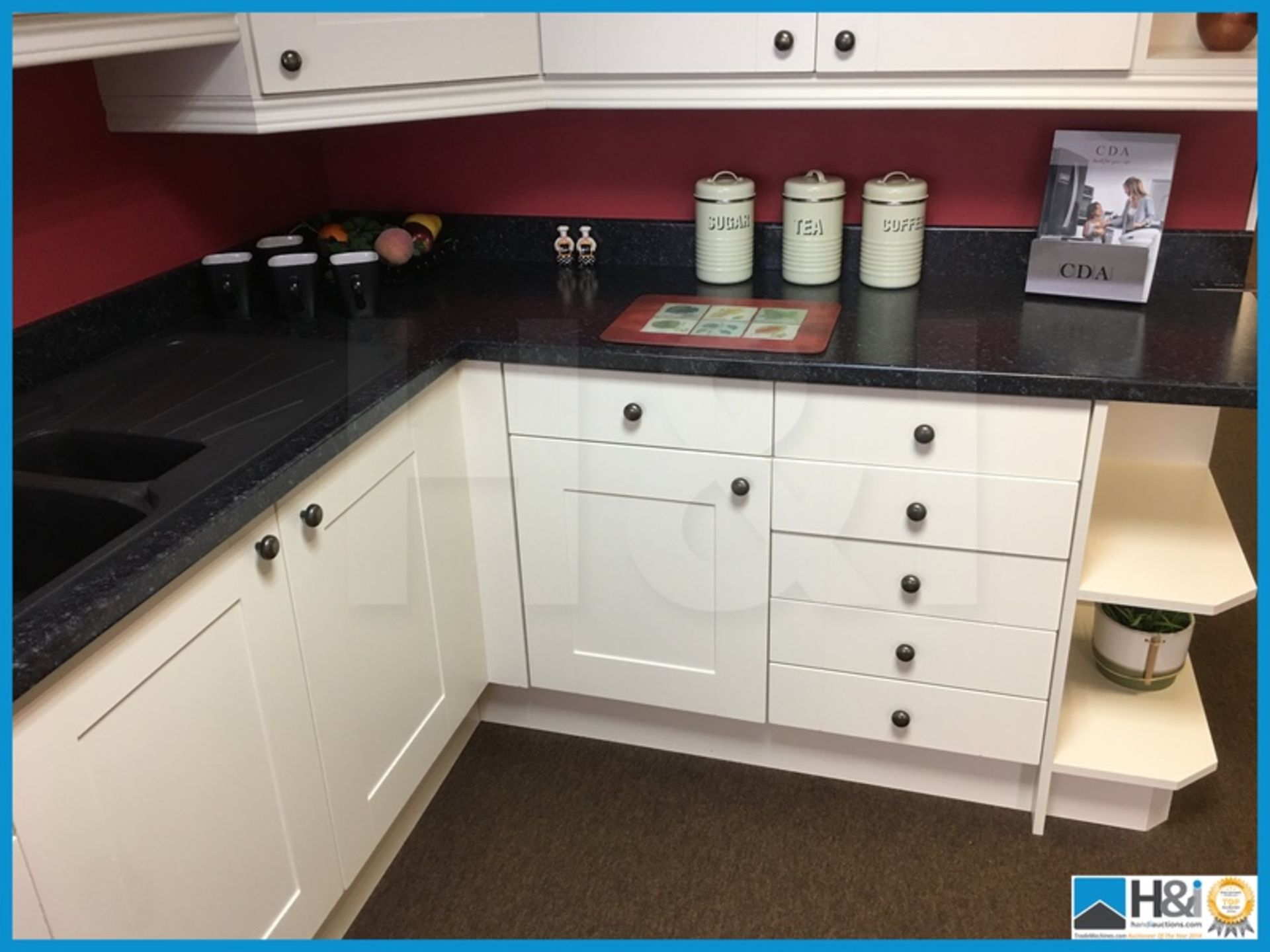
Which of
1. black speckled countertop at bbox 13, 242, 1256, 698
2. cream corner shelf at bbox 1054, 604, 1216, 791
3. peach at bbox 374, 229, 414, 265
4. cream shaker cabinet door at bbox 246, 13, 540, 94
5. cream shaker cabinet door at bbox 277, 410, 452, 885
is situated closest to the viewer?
black speckled countertop at bbox 13, 242, 1256, 698

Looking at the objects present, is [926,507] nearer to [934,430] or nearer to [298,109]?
[934,430]

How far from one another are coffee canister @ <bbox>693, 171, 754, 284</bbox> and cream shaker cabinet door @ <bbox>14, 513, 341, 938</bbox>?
1028 millimetres

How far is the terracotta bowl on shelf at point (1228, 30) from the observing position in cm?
158

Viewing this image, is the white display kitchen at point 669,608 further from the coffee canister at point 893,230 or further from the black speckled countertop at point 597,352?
the coffee canister at point 893,230

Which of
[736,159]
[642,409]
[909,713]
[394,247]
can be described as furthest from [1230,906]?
[394,247]

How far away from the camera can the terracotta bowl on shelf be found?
1581 millimetres

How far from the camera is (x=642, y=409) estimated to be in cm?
171

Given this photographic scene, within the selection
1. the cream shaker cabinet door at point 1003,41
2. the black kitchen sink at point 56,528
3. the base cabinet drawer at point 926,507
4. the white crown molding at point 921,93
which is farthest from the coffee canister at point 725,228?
the black kitchen sink at point 56,528

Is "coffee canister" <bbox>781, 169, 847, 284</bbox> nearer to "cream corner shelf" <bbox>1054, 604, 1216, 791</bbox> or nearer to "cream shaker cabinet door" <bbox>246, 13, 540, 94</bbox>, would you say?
"cream shaker cabinet door" <bbox>246, 13, 540, 94</bbox>

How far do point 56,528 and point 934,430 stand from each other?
123 cm

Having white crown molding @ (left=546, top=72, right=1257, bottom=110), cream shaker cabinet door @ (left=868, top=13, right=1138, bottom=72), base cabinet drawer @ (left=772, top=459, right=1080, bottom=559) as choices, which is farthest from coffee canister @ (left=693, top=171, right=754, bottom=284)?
base cabinet drawer @ (left=772, top=459, right=1080, bottom=559)

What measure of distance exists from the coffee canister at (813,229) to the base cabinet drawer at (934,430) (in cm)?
44

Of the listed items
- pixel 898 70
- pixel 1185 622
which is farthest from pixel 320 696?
pixel 1185 622

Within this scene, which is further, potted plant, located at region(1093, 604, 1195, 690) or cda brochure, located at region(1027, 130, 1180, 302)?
potted plant, located at region(1093, 604, 1195, 690)
